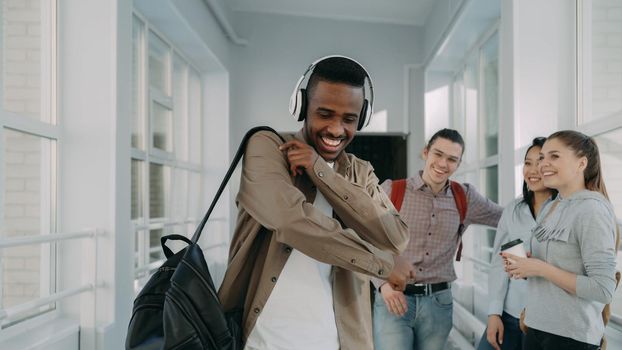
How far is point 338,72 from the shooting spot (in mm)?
1070

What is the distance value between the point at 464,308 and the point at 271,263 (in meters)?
2.58

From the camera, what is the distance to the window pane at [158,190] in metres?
3.31

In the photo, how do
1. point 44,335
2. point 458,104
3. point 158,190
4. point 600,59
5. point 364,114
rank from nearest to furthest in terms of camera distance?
point 364,114, point 44,335, point 600,59, point 158,190, point 458,104

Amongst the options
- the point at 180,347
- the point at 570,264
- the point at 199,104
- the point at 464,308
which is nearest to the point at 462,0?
the point at 464,308

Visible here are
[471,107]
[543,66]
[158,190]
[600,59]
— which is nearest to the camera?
[600,59]

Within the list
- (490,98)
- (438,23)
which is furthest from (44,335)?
(438,23)

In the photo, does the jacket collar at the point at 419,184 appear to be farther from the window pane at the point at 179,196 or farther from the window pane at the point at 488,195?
the window pane at the point at 179,196

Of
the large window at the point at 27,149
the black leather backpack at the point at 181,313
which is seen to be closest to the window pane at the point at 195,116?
the large window at the point at 27,149

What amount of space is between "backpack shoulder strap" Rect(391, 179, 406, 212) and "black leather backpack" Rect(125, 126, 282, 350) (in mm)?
1189

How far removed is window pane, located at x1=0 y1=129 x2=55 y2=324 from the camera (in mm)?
1670

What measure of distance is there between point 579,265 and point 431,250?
0.72m

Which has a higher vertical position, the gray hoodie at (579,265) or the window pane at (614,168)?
the window pane at (614,168)

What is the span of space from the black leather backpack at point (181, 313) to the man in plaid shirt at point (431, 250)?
102 cm

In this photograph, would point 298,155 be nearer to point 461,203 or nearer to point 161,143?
point 461,203
